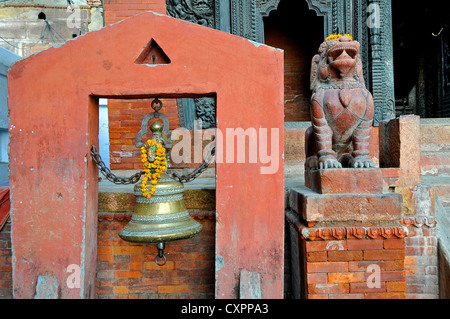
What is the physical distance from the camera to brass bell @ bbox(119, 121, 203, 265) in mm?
2254

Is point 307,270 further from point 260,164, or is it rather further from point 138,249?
point 138,249

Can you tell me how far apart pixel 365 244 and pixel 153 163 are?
1.77 m

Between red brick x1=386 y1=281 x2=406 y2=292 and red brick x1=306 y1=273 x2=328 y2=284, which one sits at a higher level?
red brick x1=306 y1=273 x2=328 y2=284

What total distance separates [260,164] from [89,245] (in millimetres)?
1541

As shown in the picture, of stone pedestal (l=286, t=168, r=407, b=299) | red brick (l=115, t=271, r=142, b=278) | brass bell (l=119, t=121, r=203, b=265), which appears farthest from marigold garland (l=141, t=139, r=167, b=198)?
stone pedestal (l=286, t=168, r=407, b=299)

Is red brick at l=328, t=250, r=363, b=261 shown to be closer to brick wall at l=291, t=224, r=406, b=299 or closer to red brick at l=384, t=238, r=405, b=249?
brick wall at l=291, t=224, r=406, b=299

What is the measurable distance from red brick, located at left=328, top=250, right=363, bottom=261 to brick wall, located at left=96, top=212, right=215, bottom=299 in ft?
3.48

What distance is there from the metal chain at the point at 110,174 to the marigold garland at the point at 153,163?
0.11 m

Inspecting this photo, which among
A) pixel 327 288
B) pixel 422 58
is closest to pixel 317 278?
pixel 327 288

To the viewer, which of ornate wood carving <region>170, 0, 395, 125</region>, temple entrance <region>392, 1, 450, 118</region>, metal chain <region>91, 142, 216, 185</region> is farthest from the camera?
temple entrance <region>392, 1, 450, 118</region>

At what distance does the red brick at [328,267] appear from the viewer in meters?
2.56

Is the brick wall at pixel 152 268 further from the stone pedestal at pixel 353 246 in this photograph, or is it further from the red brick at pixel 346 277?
the red brick at pixel 346 277

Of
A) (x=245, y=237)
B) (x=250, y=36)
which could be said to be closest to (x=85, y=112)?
(x=245, y=237)

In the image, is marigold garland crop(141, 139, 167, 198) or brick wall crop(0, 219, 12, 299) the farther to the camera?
brick wall crop(0, 219, 12, 299)
